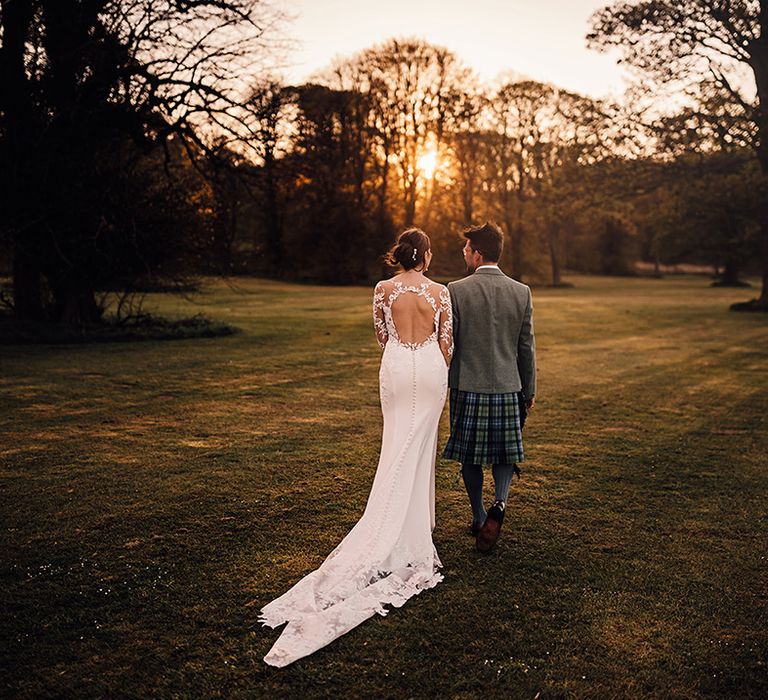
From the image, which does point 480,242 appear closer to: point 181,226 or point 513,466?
point 513,466

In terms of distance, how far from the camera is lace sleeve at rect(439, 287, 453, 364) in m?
4.87

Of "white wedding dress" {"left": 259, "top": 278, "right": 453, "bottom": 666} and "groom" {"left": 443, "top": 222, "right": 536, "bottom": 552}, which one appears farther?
"groom" {"left": 443, "top": 222, "right": 536, "bottom": 552}

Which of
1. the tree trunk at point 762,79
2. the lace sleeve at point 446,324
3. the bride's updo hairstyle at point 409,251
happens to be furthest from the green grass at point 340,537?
the tree trunk at point 762,79

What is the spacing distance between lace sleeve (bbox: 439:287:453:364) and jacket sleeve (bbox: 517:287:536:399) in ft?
1.68

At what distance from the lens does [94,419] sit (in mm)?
8867

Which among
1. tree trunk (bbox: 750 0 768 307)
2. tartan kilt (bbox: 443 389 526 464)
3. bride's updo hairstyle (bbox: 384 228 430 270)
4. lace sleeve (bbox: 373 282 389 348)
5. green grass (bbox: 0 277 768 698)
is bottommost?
green grass (bbox: 0 277 768 698)

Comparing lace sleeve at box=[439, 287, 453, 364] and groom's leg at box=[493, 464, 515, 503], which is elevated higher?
lace sleeve at box=[439, 287, 453, 364]

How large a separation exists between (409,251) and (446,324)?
1.81 feet

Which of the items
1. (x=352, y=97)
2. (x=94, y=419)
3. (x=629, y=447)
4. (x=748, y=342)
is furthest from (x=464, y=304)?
(x=352, y=97)

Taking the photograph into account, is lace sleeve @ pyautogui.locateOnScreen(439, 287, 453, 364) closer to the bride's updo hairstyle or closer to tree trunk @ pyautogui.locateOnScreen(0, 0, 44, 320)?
the bride's updo hairstyle

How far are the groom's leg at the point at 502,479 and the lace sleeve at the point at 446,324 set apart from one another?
0.88 meters

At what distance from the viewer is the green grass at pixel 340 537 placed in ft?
11.4

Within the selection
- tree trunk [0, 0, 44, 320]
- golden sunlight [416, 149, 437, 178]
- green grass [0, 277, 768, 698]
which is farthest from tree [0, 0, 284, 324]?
golden sunlight [416, 149, 437, 178]

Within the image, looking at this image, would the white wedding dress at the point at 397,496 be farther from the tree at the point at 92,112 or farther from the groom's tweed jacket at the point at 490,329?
the tree at the point at 92,112
